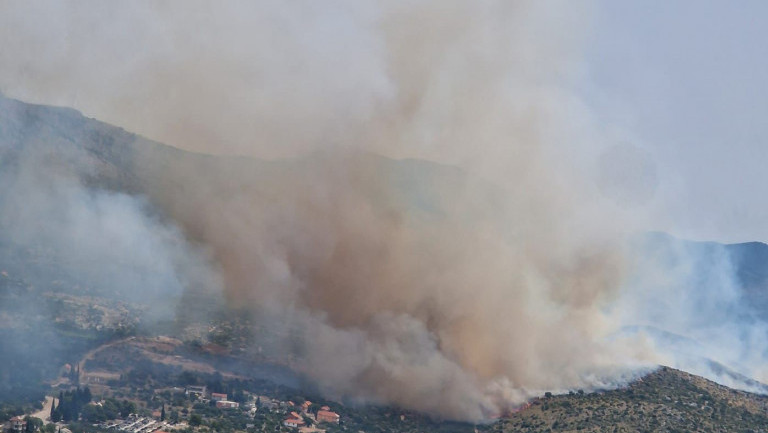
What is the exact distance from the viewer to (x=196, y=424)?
48844mm

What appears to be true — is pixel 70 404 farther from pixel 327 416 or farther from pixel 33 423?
pixel 327 416

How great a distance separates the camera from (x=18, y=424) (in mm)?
44438

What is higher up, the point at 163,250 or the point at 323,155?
the point at 323,155

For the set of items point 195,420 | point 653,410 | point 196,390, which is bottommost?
point 195,420

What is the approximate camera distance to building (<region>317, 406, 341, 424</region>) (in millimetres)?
52500

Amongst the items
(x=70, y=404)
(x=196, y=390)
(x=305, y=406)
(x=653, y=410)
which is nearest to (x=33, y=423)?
(x=70, y=404)

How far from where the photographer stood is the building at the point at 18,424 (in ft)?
143

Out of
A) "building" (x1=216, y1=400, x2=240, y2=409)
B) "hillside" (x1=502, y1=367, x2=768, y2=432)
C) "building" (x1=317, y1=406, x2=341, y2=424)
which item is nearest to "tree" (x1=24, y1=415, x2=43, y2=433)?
"building" (x1=216, y1=400, x2=240, y2=409)

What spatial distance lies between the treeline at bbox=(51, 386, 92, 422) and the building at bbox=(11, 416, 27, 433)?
158 centimetres

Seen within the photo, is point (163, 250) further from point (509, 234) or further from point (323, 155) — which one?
point (509, 234)

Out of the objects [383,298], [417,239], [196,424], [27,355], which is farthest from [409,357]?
[27,355]

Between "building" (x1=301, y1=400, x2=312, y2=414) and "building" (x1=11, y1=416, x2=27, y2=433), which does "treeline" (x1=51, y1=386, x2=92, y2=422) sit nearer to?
"building" (x1=11, y1=416, x2=27, y2=433)

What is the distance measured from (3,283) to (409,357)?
23685mm

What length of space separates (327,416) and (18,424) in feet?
54.3
